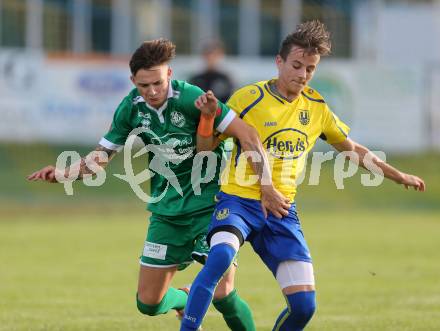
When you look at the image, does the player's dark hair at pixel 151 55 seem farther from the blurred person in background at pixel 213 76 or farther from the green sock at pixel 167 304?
the blurred person in background at pixel 213 76

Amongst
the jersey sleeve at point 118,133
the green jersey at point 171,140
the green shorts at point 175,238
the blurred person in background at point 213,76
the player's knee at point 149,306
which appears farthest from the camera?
the blurred person in background at point 213,76

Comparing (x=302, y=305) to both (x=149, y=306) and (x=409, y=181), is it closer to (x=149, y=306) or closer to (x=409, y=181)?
(x=409, y=181)

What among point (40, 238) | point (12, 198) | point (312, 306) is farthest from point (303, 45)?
point (12, 198)

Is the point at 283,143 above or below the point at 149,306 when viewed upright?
above

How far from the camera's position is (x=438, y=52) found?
1126 inches

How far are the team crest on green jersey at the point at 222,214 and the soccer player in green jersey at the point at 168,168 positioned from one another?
1.56 feet

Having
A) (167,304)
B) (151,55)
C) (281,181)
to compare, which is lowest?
(167,304)

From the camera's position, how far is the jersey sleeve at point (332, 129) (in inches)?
264

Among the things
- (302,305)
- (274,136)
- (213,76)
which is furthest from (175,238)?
(213,76)

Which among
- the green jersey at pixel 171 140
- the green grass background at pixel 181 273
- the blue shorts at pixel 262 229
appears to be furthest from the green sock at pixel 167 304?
the blue shorts at pixel 262 229

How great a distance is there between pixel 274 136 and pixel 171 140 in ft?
2.36

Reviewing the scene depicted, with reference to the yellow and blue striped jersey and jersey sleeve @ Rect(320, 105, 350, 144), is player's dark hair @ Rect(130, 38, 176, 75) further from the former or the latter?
jersey sleeve @ Rect(320, 105, 350, 144)

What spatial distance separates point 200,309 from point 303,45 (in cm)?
170

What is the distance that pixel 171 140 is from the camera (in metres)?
6.80
